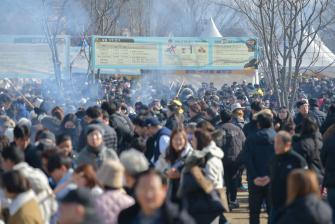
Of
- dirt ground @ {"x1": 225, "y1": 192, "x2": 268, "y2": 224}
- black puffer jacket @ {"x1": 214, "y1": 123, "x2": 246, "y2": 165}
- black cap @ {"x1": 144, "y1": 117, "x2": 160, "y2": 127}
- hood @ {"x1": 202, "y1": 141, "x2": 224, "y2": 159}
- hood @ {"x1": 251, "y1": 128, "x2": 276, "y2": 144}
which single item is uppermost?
black cap @ {"x1": 144, "y1": 117, "x2": 160, "y2": 127}

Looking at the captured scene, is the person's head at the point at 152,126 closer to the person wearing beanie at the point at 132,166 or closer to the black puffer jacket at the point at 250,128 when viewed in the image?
the black puffer jacket at the point at 250,128

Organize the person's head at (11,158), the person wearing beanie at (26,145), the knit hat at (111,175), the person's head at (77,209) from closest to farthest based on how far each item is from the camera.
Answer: the person's head at (77,209) < the knit hat at (111,175) < the person's head at (11,158) < the person wearing beanie at (26,145)

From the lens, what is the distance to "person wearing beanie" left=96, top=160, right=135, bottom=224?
22.3 ft

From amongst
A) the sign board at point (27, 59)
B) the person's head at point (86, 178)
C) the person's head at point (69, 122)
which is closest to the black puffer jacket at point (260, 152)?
the person's head at point (69, 122)

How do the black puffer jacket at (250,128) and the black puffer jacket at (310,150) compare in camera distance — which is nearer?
the black puffer jacket at (310,150)

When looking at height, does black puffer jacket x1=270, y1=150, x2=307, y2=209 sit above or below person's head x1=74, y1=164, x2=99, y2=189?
below

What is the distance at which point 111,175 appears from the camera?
23.2 feet

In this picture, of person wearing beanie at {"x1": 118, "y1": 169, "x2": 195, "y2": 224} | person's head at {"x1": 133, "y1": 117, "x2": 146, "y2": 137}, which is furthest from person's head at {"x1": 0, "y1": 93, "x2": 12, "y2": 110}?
person wearing beanie at {"x1": 118, "y1": 169, "x2": 195, "y2": 224}

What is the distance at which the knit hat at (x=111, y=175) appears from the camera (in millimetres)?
7047

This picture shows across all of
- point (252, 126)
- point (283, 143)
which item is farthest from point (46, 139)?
point (252, 126)

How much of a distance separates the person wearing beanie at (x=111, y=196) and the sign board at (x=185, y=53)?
24.5 metres

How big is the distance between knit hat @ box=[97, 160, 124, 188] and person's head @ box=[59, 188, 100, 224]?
1.32m

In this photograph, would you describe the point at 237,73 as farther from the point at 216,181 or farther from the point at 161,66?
the point at 216,181

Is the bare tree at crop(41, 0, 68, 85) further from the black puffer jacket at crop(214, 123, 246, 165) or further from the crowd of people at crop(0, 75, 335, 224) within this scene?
the black puffer jacket at crop(214, 123, 246, 165)
